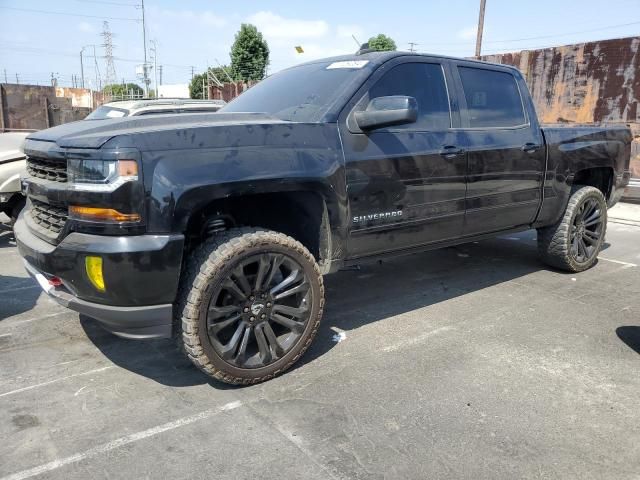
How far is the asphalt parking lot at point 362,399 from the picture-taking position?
8.10 feet

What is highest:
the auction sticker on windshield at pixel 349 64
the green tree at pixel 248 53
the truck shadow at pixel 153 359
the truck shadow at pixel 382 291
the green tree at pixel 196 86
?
the green tree at pixel 248 53

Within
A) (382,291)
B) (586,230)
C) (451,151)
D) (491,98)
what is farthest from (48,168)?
(586,230)

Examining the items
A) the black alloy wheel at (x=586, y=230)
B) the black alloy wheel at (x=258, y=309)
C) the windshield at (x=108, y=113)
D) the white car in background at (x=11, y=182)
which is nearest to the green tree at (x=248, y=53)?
the windshield at (x=108, y=113)

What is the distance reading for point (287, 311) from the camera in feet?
10.5

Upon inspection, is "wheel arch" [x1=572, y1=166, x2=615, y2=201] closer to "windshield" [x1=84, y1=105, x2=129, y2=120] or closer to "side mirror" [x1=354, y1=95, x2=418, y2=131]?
"side mirror" [x1=354, y1=95, x2=418, y2=131]

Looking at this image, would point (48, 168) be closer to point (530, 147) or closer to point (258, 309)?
point (258, 309)

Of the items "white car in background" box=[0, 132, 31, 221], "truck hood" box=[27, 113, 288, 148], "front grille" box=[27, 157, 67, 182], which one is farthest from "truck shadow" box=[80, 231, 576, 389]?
"white car in background" box=[0, 132, 31, 221]

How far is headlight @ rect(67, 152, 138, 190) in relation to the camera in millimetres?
2605

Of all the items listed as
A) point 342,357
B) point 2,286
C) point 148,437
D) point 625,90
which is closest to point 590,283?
point 342,357

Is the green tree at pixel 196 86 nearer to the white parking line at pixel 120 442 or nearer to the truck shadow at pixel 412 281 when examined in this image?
the truck shadow at pixel 412 281

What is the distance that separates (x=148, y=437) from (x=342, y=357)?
4.43 feet

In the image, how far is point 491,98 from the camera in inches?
177

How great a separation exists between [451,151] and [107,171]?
7.91 feet

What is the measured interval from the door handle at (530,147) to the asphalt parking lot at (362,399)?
50.9 inches
